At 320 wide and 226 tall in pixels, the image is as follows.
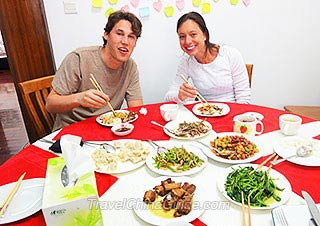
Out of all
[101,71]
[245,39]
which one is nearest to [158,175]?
[101,71]

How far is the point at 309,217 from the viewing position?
736 millimetres

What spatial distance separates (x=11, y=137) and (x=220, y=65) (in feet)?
9.74

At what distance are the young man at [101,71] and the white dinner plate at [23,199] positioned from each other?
2.48ft

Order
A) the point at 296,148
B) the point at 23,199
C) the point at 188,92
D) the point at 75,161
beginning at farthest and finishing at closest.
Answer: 1. the point at 188,92
2. the point at 296,148
3. the point at 23,199
4. the point at 75,161

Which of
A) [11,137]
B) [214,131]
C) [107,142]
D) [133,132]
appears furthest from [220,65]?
[11,137]

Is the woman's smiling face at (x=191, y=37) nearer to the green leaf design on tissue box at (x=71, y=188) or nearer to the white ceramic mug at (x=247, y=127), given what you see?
the white ceramic mug at (x=247, y=127)

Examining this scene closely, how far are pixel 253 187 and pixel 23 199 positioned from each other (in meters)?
0.80

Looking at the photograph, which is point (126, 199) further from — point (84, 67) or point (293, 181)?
point (84, 67)

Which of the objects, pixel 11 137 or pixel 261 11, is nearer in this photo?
pixel 261 11

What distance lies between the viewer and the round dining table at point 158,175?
796 millimetres

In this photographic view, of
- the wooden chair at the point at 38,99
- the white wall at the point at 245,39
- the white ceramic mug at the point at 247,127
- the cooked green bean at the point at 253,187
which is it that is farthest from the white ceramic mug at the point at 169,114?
the white wall at the point at 245,39

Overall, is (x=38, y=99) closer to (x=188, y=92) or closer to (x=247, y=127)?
(x=188, y=92)

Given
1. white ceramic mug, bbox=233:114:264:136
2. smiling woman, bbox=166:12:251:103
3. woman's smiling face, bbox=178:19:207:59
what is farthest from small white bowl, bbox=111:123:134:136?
woman's smiling face, bbox=178:19:207:59

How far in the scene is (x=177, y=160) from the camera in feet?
3.51
